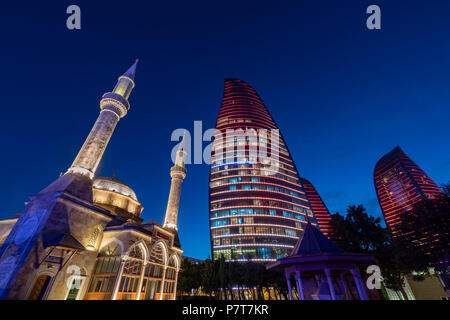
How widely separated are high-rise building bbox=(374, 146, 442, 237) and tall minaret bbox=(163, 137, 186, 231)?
530 feet

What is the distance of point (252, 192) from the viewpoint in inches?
3415

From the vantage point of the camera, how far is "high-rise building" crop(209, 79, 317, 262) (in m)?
77.1

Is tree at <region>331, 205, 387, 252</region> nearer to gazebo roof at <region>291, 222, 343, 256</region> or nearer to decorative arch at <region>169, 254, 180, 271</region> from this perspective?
gazebo roof at <region>291, 222, 343, 256</region>

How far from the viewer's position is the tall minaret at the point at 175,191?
1732 inches

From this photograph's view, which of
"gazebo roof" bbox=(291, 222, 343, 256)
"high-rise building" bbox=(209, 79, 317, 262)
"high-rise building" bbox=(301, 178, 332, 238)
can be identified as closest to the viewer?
"gazebo roof" bbox=(291, 222, 343, 256)

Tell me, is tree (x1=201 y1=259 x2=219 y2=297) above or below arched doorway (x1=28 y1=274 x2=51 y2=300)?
above

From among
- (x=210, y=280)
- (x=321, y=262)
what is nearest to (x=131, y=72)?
(x=321, y=262)

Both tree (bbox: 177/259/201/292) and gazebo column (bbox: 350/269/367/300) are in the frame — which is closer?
gazebo column (bbox: 350/269/367/300)

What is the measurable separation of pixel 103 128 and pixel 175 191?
21.0 metres

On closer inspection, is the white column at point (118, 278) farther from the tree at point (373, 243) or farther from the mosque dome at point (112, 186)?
the tree at point (373, 243)

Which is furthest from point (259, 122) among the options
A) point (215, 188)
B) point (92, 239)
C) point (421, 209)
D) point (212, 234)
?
point (92, 239)

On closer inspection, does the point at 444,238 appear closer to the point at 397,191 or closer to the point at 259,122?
the point at 259,122

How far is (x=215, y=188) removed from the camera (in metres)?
90.4

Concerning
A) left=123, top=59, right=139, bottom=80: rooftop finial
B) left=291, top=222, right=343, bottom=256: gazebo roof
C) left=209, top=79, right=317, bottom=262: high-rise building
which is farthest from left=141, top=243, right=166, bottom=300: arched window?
left=209, top=79, right=317, bottom=262: high-rise building
